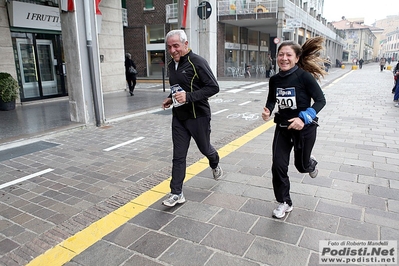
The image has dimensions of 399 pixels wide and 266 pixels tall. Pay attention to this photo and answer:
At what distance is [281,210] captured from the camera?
315 cm

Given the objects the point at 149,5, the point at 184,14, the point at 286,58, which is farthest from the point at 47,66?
the point at 149,5

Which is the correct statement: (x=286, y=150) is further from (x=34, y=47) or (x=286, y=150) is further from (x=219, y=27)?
(x=219, y=27)

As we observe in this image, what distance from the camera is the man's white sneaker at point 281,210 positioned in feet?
10.2

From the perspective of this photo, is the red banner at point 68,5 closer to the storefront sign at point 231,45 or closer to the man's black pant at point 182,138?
the man's black pant at point 182,138

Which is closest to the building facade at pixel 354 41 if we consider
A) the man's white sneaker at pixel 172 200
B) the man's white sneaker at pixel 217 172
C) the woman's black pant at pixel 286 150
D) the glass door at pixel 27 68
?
the glass door at pixel 27 68

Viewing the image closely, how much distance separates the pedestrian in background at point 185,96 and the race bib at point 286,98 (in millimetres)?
672

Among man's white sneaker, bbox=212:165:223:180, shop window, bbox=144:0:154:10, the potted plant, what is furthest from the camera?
shop window, bbox=144:0:154:10

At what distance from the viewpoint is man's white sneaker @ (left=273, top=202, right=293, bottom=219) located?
3.12m

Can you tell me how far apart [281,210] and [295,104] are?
106 centimetres

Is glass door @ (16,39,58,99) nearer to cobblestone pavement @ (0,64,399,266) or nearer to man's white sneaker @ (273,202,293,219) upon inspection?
cobblestone pavement @ (0,64,399,266)

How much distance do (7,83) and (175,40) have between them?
25.9ft

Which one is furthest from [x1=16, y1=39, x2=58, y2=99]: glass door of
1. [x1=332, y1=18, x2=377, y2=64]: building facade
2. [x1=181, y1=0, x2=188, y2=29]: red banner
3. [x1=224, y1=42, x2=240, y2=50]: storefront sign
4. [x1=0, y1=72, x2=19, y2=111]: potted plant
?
[x1=332, y1=18, x2=377, y2=64]: building facade

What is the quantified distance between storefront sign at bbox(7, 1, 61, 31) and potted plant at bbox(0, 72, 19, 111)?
7.11ft

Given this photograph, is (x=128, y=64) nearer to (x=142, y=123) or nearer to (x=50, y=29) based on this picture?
(x=50, y=29)
